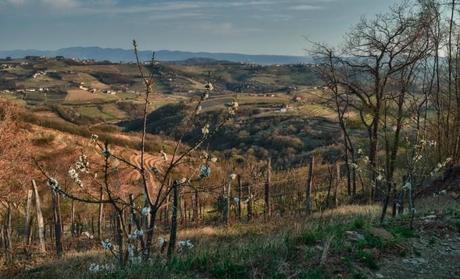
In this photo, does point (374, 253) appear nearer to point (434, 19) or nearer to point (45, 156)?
point (434, 19)

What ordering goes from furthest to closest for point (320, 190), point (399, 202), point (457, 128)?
point (320, 190)
point (457, 128)
point (399, 202)

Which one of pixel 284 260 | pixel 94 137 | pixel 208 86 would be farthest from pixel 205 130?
pixel 284 260

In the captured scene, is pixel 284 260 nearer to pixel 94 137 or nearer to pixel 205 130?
pixel 205 130

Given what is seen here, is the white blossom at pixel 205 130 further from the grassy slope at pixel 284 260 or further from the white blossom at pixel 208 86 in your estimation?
the grassy slope at pixel 284 260

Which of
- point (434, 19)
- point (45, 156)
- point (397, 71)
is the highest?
point (434, 19)

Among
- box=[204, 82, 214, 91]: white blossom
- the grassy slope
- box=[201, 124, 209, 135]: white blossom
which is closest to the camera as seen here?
the grassy slope

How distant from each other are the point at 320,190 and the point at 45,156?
34567 mm

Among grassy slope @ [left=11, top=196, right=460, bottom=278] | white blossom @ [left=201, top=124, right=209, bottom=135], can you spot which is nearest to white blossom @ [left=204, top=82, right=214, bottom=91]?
white blossom @ [left=201, top=124, right=209, bottom=135]

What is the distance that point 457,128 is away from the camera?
2717 centimetres

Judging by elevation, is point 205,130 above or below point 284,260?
above

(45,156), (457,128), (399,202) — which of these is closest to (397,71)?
(457,128)

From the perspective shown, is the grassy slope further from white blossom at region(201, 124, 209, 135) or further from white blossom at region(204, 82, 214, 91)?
white blossom at region(204, 82, 214, 91)

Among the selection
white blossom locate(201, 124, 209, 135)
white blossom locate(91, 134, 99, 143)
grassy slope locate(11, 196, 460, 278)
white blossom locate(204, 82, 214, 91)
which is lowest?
grassy slope locate(11, 196, 460, 278)

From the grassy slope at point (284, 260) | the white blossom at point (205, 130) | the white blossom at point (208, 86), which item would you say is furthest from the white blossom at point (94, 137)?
the grassy slope at point (284, 260)
